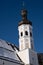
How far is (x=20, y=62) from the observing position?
3622 centimetres

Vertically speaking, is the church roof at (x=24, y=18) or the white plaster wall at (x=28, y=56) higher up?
the church roof at (x=24, y=18)

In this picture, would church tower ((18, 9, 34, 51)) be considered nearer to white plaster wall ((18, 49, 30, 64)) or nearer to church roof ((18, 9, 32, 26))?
church roof ((18, 9, 32, 26))

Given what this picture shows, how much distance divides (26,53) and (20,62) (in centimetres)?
211

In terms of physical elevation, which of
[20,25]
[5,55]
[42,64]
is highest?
[20,25]

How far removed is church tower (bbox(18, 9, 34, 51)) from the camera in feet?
126

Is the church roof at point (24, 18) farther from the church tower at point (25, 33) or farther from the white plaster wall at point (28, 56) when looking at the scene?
the white plaster wall at point (28, 56)

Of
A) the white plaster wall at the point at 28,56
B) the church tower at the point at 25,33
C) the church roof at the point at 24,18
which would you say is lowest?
the white plaster wall at the point at 28,56

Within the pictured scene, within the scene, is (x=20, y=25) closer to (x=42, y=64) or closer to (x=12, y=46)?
(x=12, y=46)

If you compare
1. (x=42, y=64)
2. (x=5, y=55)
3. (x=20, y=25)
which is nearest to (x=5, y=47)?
(x=5, y=55)

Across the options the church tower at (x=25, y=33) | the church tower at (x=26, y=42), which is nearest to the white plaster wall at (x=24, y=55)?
the church tower at (x=26, y=42)

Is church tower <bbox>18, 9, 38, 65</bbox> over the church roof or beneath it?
beneath

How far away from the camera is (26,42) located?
126 feet

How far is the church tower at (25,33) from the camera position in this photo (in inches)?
1510

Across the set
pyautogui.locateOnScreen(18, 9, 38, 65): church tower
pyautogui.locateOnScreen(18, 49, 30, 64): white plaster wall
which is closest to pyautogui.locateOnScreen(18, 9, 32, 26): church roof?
pyautogui.locateOnScreen(18, 9, 38, 65): church tower
